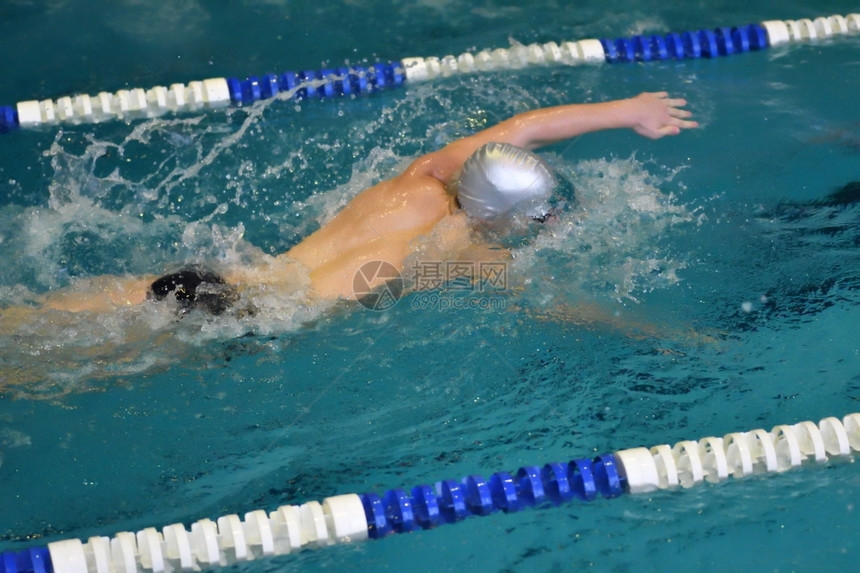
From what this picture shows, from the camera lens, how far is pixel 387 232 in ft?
10.5

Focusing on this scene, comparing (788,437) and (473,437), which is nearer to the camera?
(788,437)

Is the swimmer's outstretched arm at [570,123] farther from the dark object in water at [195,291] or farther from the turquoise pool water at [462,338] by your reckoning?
the dark object in water at [195,291]

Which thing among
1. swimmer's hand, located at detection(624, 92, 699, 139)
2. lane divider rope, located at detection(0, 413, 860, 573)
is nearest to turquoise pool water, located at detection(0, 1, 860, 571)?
lane divider rope, located at detection(0, 413, 860, 573)

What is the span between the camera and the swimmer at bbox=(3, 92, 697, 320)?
3.12m

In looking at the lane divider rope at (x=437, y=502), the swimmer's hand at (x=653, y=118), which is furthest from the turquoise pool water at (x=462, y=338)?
the swimmer's hand at (x=653, y=118)

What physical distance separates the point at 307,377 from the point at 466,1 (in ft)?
9.78

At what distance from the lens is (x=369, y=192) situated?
11.0 feet

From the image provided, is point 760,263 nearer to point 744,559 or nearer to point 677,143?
point 677,143

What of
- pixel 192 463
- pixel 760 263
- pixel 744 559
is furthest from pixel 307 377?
pixel 760 263

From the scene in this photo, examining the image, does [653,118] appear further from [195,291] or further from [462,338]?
[195,291]

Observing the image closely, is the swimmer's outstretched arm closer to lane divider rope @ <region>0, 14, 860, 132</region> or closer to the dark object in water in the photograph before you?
the dark object in water

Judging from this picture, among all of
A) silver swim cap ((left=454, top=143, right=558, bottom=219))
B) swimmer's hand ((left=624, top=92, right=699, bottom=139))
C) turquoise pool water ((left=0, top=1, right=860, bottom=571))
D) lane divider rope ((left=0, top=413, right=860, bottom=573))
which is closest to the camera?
lane divider rope ((left=0, top=413, right=860, bottom=573))

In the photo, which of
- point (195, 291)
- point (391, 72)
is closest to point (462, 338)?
point (195, 291)

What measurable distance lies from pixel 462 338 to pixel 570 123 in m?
0.93
